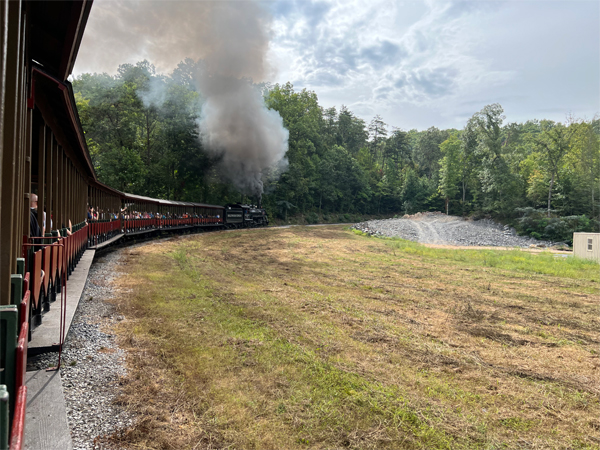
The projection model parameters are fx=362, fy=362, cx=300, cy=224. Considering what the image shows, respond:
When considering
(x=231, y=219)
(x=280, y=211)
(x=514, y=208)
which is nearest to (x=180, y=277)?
(x=231, y=219)

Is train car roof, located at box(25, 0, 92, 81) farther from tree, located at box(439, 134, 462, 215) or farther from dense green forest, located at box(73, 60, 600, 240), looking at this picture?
tree, located at box(439, 134, 462, 215)

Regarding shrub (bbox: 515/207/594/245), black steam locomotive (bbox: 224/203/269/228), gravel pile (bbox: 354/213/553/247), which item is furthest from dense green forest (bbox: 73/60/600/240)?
black steam locomotive (bbox: 224/203/269/228)

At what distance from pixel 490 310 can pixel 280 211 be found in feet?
151

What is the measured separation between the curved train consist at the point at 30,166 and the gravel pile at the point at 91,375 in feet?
2.12

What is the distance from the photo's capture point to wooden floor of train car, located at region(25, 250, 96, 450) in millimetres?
2734

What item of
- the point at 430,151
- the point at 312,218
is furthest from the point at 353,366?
the point at 430,151

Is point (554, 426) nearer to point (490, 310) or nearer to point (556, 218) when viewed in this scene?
A: point (490, 310)

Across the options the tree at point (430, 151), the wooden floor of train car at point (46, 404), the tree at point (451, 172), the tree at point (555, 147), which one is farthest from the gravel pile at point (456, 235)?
the tree at point (430, 151)

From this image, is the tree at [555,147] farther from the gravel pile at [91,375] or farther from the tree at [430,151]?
the gravel pile at [91,375]

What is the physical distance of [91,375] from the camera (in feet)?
14.1

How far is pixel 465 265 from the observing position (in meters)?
17.5

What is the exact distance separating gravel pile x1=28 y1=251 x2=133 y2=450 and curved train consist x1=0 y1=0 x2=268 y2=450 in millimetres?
645

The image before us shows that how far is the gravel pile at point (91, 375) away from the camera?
132 inches

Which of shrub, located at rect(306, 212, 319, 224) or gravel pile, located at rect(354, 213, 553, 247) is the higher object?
shrub, located at rect(306, 212, 319, 224)
